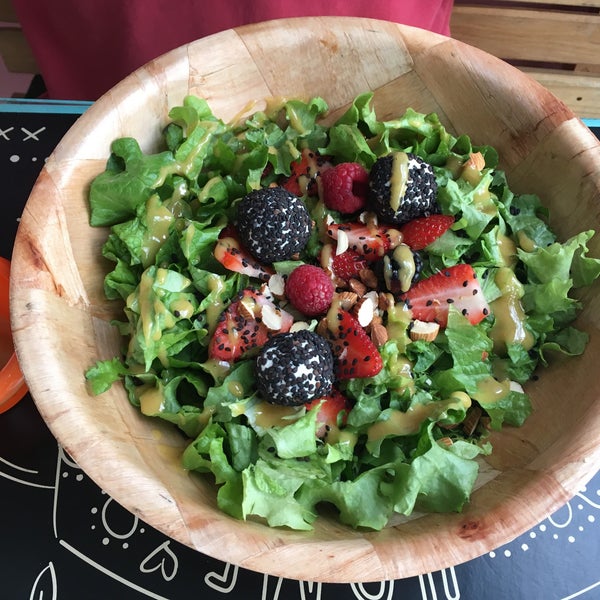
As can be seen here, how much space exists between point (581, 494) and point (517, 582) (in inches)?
9.9

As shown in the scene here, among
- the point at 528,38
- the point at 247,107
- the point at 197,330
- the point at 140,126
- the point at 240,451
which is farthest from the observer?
the point at 528,38

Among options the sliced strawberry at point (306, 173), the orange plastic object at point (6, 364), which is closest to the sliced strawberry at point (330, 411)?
the sliced strawberry at point (306, 173)

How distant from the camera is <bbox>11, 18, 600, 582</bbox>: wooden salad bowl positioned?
1.02 m

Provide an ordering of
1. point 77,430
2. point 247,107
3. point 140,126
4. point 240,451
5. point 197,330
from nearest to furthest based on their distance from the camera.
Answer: point 77,430, point 240,451, point 197,330, point 140,126, point 247,107

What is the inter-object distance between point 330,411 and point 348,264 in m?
0.34

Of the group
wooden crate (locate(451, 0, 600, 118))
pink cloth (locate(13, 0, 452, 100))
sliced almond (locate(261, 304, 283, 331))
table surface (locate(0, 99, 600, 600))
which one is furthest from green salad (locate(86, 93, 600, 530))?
wooden crate (locate(451, 0, 600, 118))

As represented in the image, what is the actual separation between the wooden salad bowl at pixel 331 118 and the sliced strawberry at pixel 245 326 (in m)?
0.20

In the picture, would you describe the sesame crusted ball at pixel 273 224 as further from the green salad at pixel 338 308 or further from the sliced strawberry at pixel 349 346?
the sliced strawberry at pixel 349 346

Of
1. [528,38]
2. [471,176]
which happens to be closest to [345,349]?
[471,176]

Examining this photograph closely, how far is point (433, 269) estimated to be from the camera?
1.41m

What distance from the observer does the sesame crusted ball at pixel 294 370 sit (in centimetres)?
115

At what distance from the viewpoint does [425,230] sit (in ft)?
4.57

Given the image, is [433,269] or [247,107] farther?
[247,107]

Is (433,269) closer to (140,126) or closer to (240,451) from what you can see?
(240,451)
